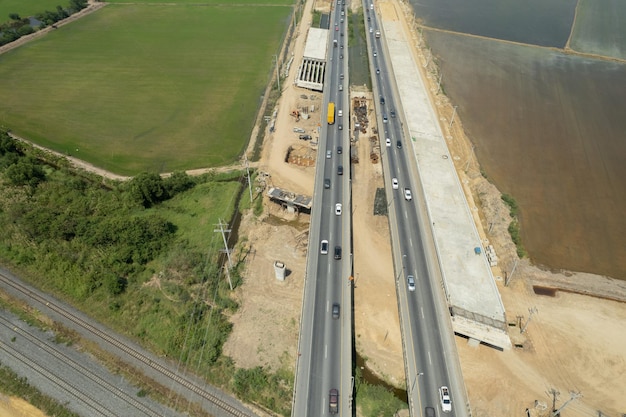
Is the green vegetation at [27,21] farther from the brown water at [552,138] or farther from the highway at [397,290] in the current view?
the brown water at [552,138]

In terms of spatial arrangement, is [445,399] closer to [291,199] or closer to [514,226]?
[514,226]

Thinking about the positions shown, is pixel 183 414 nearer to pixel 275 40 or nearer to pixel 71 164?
pixel 71 164

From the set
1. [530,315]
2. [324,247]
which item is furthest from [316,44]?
[530,315]

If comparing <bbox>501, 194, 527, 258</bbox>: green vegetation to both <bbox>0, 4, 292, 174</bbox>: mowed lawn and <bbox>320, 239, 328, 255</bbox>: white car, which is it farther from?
<bbox>0, 4, 292, 174</bbox>: mowed lawn

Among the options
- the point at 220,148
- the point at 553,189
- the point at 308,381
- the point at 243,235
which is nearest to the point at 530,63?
the point at 553,189

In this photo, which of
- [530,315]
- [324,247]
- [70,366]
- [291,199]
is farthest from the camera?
[291,199]
